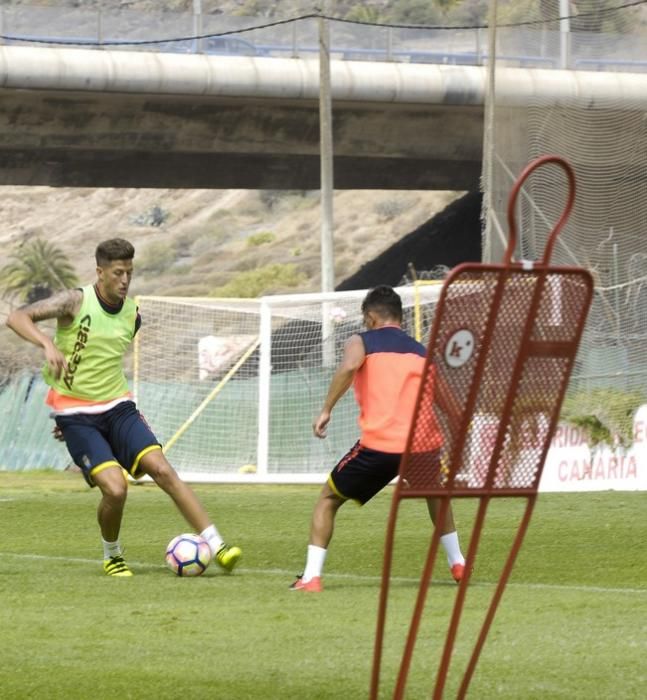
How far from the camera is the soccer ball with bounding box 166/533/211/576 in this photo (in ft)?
33.0

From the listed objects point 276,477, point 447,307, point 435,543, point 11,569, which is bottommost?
point 276,477

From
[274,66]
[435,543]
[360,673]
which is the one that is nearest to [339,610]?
[360,673]

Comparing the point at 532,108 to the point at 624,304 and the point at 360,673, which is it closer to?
the point at 624,304

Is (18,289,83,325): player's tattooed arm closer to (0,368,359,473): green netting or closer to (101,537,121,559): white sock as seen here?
(101,537,121,559): white sock

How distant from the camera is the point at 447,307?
433 centimetres

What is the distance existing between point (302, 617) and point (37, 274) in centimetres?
8173

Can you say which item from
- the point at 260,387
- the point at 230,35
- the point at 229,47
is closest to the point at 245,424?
the point at 260,387

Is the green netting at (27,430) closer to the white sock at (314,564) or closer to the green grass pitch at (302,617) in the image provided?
the green grass pitch at (302,617)

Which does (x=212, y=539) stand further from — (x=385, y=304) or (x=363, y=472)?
(x=385, y=304)

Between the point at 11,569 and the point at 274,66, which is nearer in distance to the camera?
the point at 11,569

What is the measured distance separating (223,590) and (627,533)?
490 cm

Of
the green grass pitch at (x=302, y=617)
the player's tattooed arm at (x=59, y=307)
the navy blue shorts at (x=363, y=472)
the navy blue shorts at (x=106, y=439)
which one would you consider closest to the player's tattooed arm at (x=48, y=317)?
the player's tattooed arm at (x=59, y=307)

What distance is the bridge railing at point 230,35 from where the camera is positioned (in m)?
40.0

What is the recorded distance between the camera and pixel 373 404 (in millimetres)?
9383
